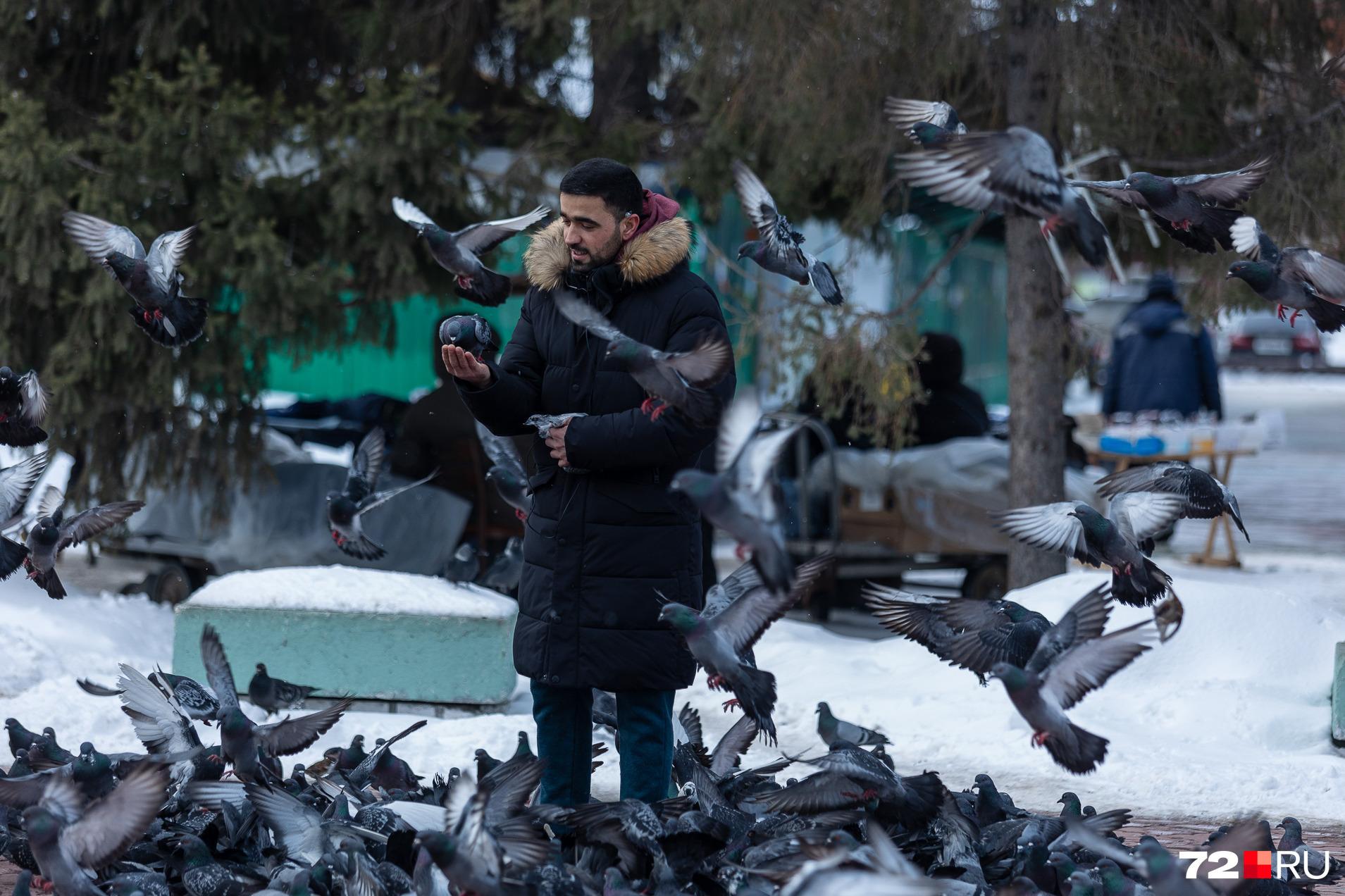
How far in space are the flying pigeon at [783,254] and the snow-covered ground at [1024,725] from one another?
1.96 m

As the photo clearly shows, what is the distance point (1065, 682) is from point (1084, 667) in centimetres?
6

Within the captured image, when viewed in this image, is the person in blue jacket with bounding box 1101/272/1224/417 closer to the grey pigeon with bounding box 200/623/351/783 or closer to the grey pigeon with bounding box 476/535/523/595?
the grey pigeon with bounding box 476/535/523/595

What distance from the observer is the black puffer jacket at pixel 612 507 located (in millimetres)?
3844

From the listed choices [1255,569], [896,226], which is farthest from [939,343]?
[1255,569]

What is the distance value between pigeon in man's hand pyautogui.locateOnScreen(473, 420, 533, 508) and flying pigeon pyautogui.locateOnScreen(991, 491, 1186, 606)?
Answer: 278 centimetres

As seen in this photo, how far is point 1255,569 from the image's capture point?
1134 centimetres

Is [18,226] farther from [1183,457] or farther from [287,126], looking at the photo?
[1183,457]

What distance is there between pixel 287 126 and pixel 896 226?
3.95 metres

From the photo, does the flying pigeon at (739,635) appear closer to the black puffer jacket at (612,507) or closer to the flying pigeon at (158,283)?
the black puffer jacket at (612,507)

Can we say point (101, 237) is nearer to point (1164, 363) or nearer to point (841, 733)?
point (841, 733)

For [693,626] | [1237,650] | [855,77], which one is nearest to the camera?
[693,626]

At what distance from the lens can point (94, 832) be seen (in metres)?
3.65

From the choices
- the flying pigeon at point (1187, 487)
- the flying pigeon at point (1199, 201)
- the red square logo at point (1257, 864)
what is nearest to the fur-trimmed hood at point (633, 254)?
the flying pigeon at point (1199, 201)

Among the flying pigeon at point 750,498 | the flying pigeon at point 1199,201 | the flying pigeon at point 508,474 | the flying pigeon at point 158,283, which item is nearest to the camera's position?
the flying pigeon at point 750,498
